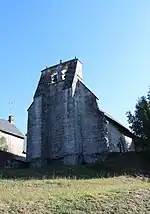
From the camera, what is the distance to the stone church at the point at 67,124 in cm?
3666

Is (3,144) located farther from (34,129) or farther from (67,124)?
(67,124)

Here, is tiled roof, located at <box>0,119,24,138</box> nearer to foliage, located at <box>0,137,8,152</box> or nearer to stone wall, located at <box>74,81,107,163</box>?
foliage, located at <box>0,137,8,152</box>

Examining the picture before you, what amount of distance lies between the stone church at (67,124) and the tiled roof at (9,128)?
1097 cm

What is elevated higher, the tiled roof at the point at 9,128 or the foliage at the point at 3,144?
the tiled roof at the point at 9,128

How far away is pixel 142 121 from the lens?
119ft

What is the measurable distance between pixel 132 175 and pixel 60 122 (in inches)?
463

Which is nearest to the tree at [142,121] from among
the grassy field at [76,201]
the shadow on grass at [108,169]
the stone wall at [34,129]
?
the shadow on grass at [108,169]

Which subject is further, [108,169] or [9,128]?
[9,128]

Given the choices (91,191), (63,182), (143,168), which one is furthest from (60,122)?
(91,191)

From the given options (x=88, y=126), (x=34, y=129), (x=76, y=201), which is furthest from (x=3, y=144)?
(x=76, y=201)

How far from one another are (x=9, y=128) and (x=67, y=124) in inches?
652

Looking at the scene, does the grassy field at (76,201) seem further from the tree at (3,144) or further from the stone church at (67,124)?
the tree at (3,144)

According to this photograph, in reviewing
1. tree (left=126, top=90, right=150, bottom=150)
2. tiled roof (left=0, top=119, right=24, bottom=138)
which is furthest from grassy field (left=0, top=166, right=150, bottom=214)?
tiled roof (left=0, top=119, right=24, bottom=138)

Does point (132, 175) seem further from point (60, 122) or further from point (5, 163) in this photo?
point (5, 163)
